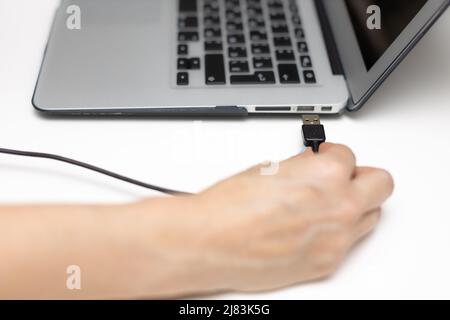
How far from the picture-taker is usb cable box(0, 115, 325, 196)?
1.51ft

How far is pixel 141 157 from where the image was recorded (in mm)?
497

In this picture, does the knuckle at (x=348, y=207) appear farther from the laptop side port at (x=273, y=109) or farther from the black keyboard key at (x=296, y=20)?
the black keyboard key at (x=296, y=20)

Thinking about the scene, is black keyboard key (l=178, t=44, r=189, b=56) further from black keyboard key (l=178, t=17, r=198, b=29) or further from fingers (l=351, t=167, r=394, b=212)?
fingers (l=351, t=167, r=394, b=212)

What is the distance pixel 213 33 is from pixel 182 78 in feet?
0.31

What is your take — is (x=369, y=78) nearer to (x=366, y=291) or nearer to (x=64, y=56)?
(x=366, y=291)

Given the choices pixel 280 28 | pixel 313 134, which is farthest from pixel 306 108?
pixel 280 28

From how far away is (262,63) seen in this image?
0.56 meters

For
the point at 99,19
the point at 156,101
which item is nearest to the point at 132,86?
the point at 156,101

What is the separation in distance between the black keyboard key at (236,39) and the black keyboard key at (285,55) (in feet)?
0.15

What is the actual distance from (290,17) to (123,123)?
0.85 feet

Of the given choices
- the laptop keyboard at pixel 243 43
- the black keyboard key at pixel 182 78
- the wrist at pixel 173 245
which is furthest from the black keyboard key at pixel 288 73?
the wrist at pixel 173 245

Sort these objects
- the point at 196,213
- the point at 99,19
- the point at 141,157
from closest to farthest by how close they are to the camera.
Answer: the point at 196,213
the point at 141,157
the point at 99,19

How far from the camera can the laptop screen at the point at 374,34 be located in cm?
45

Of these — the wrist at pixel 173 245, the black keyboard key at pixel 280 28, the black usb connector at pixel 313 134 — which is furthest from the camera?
the black keyboard key at pixel 280 28
